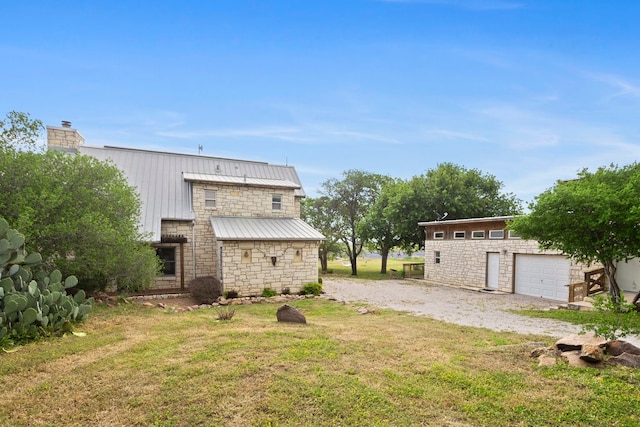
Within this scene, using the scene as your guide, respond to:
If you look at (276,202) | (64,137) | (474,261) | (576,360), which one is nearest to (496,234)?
(474,261)

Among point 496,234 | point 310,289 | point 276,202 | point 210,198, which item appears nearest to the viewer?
point 310,289

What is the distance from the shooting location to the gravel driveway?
9.69 meters

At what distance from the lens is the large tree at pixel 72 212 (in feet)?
30.8

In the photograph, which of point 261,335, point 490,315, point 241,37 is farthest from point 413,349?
point 241,37

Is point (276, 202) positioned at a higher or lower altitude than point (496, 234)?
higher

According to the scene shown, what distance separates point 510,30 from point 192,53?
474 inches

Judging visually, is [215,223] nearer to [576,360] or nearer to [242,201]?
[242,201]

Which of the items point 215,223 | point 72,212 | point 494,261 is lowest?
point 494,261

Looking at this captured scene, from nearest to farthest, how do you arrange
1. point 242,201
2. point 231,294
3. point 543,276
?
point 231,294
point 543,276
point 242,201

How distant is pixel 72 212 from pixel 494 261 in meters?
19.5

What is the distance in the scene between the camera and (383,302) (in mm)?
14047

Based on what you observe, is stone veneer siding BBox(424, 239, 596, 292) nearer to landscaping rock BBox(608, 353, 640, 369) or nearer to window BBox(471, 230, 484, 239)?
window BBox(471, 230, 484, 239)

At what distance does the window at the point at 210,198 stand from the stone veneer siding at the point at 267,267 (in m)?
3.40

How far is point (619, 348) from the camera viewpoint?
5840 mm
